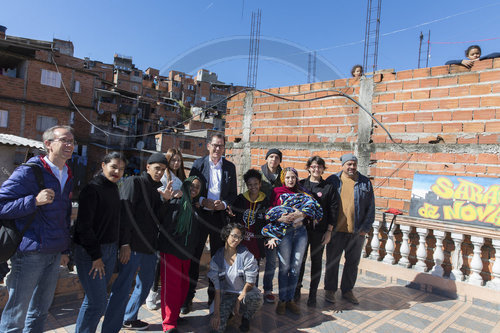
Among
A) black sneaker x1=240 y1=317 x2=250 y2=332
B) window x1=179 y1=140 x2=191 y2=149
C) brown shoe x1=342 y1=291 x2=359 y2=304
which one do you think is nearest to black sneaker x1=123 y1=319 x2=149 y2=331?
black sneaker x1=240 y1=317 x2=250 y2=332

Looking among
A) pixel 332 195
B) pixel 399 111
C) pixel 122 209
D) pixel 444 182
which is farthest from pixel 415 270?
pixel 122 209

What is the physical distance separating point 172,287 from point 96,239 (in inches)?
37.8

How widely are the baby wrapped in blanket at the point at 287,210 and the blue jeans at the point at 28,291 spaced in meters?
2.03

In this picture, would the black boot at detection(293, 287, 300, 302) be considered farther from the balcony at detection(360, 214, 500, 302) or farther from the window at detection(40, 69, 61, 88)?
the window at detection(40, 69, 61, 88)

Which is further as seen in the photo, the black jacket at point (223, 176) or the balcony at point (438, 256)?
the balcony at point (438, 256)

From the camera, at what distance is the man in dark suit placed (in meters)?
3.29

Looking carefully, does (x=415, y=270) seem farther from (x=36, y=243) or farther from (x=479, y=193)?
(x=36, y=243)

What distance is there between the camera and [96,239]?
2275mm

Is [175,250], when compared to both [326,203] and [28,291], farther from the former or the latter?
[326,203]

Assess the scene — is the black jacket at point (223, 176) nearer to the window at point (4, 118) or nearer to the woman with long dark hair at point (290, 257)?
the woman with long dark hair at point (290, 257)

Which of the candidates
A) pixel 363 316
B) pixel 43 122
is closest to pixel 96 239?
pixel 363 316

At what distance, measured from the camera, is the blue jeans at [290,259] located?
3.40m

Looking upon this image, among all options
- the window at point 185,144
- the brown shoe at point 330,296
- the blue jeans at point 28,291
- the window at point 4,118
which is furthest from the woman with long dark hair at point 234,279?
the window at point 185,144

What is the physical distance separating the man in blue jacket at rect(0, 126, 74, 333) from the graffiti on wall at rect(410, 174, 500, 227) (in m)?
4.57
